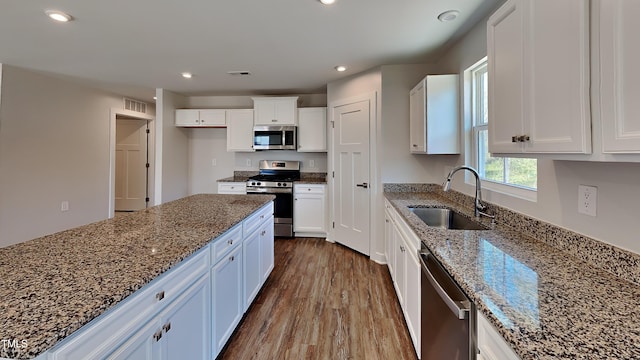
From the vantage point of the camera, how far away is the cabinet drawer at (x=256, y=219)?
227cm

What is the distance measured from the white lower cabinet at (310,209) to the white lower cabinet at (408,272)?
203 cm

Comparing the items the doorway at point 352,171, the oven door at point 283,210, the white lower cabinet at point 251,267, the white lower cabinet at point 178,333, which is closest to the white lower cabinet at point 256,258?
the white lower cabinet at point 251,267

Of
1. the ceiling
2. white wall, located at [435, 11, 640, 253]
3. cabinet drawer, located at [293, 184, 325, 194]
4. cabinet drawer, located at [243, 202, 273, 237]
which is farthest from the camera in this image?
cabinet drawer, located at [293, 184, 325, 194]

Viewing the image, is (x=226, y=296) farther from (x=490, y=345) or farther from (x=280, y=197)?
(x=280, y=197)

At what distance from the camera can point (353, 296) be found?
2688 mm

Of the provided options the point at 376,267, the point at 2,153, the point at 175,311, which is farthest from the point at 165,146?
the point at 175,311

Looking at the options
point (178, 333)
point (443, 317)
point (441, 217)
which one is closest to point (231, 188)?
point (441, 217)

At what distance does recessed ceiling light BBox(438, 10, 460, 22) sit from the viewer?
221 centimetres

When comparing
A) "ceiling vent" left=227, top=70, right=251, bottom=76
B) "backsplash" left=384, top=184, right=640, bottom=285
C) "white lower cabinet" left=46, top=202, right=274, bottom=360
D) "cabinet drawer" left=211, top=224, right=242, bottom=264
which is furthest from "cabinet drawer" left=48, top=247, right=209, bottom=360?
"ceiling vent" left=227, top=70, right=251, bottom=76

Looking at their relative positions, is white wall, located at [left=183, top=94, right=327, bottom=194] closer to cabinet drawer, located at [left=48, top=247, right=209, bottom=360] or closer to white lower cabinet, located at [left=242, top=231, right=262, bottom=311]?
white lower cabinet, located at [left=242, top=231, right=262, bottom=311]

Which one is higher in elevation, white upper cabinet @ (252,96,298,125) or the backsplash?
white upper cabinet @ (252,96,298,125)

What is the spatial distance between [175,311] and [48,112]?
4504 millimetres

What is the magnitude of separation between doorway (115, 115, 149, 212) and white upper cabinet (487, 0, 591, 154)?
6568 mm

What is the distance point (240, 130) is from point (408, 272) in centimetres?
392
